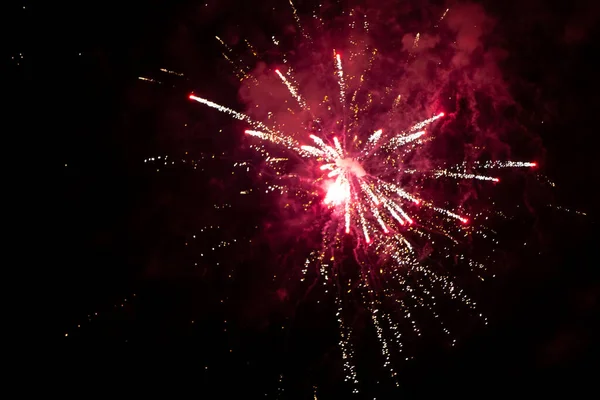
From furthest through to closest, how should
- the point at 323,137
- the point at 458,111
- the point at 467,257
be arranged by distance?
the point at 467,257 → the point at 458,111 → the point at 323,137

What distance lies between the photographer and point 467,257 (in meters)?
6.83

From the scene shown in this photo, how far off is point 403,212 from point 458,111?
185 cm

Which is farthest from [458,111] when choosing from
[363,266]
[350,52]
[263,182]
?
[263,182]

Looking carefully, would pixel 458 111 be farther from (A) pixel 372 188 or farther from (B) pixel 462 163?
(A) pixel 372 188

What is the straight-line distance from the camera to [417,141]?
6.28 m

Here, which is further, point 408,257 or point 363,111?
Answer: point 408,257

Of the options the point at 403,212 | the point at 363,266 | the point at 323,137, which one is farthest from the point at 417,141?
the point at 363,266

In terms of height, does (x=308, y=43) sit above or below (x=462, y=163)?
above

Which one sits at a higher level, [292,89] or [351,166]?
[292,89]

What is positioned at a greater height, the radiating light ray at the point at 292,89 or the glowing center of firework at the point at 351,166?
the radiating light ray at the point at 292,89

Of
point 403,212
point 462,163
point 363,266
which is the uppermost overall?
point 462,163

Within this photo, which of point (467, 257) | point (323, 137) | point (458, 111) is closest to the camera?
point (323, 137)

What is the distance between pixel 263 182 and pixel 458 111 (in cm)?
336

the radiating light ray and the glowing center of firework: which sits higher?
the radiating light ray
